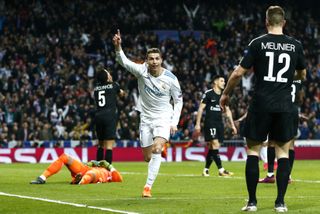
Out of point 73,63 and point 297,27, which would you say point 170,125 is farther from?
point 297,27

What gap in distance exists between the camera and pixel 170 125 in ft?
45.8

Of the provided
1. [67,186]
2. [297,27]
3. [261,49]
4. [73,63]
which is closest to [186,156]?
[73,63]

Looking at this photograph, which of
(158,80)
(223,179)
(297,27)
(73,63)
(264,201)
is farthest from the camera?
(297,27)

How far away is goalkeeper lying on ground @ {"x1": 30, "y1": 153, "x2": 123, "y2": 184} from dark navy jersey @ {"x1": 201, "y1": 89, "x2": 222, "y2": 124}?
14.6ft

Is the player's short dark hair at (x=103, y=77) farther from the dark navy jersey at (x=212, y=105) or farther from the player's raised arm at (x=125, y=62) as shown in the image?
the player's raised arm at (x=125, y=62)

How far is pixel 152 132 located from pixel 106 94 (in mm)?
5598

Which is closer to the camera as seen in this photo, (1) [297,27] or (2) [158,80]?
(2) [158,80]

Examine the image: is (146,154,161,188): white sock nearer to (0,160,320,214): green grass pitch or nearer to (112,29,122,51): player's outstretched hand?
(0,160,320,214): green grass pitch

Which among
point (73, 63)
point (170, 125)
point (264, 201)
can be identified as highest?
point (73, 63)

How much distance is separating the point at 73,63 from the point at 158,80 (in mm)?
23927

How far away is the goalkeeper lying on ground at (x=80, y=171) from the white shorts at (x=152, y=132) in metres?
2.60

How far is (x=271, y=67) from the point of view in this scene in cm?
1068

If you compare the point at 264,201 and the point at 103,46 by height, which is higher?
the point at 103,46

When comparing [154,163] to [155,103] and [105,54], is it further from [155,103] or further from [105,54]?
[105,54]
